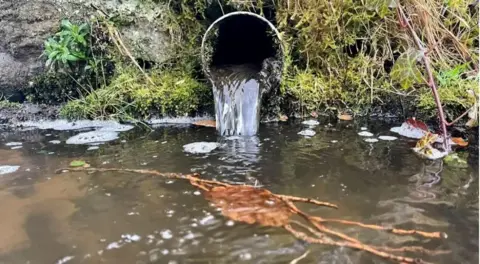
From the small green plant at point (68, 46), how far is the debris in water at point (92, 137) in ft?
2.40

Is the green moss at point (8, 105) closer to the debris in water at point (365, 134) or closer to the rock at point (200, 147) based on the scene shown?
the rock at point (200, 147)

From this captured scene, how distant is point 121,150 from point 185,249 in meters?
1.37

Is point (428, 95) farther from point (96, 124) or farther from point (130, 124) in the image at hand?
point (96, 124)

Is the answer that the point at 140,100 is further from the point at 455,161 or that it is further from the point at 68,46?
the point at 455,161

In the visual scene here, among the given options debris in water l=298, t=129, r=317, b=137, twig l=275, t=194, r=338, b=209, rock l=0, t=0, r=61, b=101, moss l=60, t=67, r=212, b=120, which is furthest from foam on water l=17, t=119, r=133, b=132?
twig l=275, t=194, r=338, b=209

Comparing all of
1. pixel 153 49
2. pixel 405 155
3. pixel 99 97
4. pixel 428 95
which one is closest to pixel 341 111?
pixel 428 95

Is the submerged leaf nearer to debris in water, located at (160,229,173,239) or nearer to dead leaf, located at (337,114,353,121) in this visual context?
debris in water, located at (160,229,173,239)

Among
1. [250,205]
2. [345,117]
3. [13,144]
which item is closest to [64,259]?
[250,205]

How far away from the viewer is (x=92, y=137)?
3.17 m

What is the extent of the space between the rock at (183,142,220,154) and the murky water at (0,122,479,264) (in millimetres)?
70

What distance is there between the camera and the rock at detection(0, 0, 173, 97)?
3.77 metres

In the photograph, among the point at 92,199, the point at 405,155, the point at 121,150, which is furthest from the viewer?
the point at 121,150

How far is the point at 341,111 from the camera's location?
3576 mm

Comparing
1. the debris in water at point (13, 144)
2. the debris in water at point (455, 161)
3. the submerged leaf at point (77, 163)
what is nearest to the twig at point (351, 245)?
the debris in water at point (455, 161)
